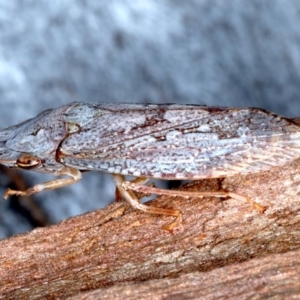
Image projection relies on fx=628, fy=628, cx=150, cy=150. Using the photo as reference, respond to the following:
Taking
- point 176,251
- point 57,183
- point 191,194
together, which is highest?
point 57,183

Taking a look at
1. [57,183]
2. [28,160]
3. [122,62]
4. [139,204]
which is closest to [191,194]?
[139,204]

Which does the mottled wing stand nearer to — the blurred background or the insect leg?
the insect leg

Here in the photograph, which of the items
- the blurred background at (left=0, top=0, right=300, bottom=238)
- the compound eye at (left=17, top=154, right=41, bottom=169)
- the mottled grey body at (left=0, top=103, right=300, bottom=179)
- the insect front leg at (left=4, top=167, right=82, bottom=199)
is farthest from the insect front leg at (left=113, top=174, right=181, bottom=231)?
the blurred background at (left=0, top=0, right=300, bottom=238)

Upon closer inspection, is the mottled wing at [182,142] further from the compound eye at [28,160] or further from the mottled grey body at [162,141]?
the compound eye at [28,160]

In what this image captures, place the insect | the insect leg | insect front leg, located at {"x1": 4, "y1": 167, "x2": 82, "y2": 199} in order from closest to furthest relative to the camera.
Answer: the insect leg
the insect
insect front leg, located at {"x1": 4, "y1": 167, "x2": 82, "y2": 199}

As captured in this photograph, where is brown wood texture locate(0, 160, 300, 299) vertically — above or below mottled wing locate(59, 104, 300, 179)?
below

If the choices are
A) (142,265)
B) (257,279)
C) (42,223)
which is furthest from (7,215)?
(257,279)

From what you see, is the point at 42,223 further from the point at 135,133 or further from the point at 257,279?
the point at 257,279

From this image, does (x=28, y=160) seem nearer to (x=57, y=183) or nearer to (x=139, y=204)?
(x=57, y=183)
